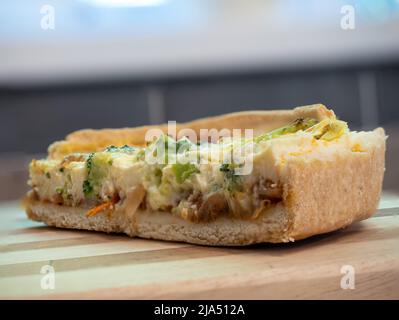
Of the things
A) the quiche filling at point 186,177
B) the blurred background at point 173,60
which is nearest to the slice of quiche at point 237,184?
the quiche filling at point 186,177

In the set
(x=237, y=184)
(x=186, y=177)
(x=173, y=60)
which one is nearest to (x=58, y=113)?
(x=173, y=60)

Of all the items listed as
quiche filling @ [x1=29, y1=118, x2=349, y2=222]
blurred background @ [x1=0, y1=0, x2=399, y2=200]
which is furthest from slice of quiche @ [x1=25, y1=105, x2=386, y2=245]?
blurred background @ [x1=0, y1=0, x2=399, y2=200]

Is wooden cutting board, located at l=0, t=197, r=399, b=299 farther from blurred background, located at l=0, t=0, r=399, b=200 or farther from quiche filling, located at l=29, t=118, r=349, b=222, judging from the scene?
blurred background, located at l=0, t=0, r=399, b=200

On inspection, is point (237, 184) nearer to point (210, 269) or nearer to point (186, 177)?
point (186, 177)

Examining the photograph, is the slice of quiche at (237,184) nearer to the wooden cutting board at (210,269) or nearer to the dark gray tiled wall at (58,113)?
the wooden cutting board at (210,269)

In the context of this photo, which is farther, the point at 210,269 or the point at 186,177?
the point at 186,177
